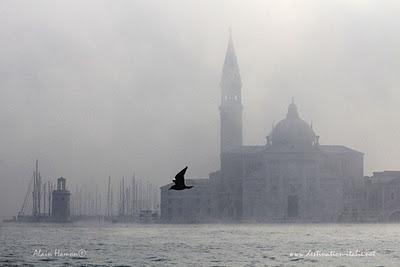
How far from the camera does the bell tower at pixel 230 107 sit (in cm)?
12469

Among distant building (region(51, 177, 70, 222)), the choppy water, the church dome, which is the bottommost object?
the choppy water

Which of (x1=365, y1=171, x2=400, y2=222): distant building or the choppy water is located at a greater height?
(x1=365, y1=171, x2=400, y2=222): distant building

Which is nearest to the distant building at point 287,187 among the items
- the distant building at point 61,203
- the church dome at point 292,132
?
the church dome at point 292,132

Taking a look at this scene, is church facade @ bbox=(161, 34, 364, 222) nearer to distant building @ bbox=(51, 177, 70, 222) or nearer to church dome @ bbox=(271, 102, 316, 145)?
church dome @ bbox=(271, 102, 316, 145)

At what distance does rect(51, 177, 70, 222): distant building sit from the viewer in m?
123

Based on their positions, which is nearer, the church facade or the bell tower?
the church facade

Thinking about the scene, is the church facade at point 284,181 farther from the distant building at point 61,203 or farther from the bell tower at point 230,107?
the distant building at point 61,203

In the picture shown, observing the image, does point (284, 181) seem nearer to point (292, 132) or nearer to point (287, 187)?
point (287, 187)

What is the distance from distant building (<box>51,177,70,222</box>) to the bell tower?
19.6 m

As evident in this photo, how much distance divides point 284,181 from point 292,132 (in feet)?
21.3

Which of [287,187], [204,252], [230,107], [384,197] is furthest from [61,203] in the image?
[204,252]

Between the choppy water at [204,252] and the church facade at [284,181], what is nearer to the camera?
the choppy water at [204,252]

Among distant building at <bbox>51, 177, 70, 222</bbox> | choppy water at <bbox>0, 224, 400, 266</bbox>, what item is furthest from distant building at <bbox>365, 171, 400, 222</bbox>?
choppy water at <bbox>0, 224, 400, 266</bbox>

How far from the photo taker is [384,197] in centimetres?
11400
